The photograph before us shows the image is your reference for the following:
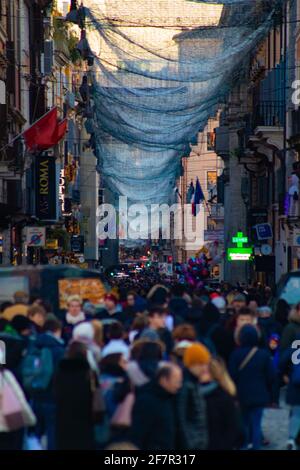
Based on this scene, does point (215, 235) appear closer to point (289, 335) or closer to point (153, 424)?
point (289, 335)

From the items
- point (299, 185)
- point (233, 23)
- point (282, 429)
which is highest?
point (233, 23)

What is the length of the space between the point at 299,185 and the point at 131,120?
10.5m

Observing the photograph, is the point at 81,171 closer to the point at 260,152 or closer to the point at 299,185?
the point at 260,152

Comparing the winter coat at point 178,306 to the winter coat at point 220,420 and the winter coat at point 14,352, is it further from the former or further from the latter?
the winter coat at point 220,420

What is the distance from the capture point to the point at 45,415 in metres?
12.9

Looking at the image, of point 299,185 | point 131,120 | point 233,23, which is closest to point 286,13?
point 299,185

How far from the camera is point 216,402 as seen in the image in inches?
408

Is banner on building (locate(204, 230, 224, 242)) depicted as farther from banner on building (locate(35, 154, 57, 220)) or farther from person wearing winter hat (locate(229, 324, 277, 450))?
person wearing winter hat (locate(229, 324, 277, 450))

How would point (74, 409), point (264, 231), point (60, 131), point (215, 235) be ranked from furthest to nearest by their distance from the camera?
point (215, 235) < point (264, 231) < point (60, 131) < point (74, 409)

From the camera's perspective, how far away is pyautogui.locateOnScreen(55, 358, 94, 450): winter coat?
10.7m

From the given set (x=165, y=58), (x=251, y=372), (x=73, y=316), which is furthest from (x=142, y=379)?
(x=165, y=58)

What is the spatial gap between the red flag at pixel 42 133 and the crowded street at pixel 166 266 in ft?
0.22

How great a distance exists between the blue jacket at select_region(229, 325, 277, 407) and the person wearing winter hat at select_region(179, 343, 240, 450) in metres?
2.44

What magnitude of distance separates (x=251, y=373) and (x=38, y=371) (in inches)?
85.0
